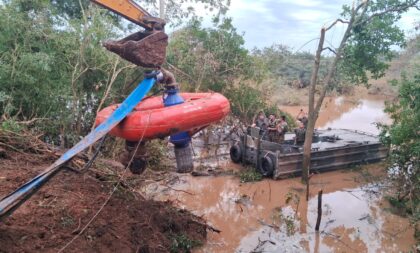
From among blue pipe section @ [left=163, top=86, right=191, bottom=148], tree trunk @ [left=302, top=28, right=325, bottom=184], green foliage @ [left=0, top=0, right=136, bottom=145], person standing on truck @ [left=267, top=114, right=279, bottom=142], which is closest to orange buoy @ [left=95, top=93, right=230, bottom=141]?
blue pipe section @ [left=163, top=86, right=191, bottom=148]

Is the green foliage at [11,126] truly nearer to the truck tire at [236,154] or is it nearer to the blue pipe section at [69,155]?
the blue pipe section at [69,155]

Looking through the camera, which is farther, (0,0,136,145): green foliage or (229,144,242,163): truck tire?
(229,144,242,163): truck tire

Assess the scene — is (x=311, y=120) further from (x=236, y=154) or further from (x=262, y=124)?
(x=236, y=154)

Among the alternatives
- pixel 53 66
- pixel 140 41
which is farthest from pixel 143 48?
pixel 53 66

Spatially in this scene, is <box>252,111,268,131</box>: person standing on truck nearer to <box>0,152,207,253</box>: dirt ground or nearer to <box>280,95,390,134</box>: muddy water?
<box>0,152,207,253</box>: dirt ground

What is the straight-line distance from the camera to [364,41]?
38.7ft

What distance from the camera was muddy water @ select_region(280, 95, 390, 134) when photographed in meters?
25.6

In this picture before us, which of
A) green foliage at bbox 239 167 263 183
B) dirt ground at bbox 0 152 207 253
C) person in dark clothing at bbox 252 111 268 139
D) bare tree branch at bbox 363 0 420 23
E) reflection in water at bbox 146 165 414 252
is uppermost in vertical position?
bare tree branch at bbox 363 0 420 23

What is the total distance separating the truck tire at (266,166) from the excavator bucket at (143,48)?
748 cm

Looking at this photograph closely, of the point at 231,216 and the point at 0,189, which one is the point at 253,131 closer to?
the point at 231,216

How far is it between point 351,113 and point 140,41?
2733cm

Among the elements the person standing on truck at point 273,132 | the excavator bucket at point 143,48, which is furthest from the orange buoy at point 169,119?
the person standing on truck at point 273,132

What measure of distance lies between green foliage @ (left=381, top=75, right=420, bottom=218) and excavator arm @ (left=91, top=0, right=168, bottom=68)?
22.3 feet

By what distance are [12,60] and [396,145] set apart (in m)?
10.1
